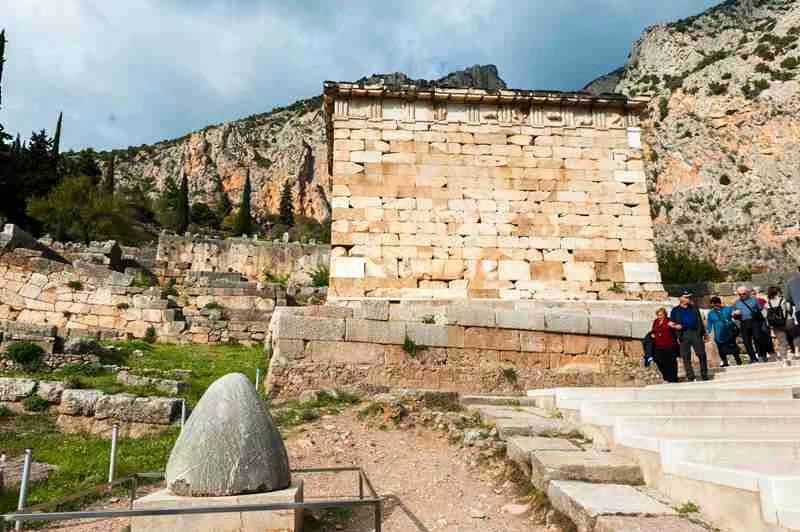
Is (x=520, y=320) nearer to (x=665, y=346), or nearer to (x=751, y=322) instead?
(x=665, y=346)

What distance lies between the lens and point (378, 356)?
862 cm

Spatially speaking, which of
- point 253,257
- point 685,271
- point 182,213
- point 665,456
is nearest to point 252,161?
point 182,213

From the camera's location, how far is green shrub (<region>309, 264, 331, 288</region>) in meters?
31.9

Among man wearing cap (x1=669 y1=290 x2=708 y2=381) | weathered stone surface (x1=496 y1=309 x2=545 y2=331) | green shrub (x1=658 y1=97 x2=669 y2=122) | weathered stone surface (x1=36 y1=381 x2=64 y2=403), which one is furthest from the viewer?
green shrub (x1=658 y1=97 x2=669 y2=122)

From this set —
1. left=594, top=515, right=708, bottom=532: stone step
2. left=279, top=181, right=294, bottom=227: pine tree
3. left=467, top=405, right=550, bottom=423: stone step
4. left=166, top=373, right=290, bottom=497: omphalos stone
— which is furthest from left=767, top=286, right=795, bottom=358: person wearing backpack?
left=279, top=181, right=294, bottom=227: pine tree

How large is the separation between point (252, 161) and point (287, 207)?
1142cm

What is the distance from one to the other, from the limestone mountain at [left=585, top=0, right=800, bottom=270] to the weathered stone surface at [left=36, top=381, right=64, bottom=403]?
42.4 m

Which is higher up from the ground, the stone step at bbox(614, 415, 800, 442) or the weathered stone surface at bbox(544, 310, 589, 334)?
the weathered stone surface at bbox(544, 310, 589, 334)

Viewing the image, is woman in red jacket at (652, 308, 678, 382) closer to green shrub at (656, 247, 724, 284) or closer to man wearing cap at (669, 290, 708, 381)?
man wearing cap at (669, 290, 708, 381)

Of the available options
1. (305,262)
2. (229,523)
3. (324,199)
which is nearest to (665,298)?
(229,523)

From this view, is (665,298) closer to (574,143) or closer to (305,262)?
(574,143)

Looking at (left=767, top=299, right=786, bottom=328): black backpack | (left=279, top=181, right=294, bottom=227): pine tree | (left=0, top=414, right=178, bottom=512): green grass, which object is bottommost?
(left=0, top=414, right=178, bottom=512): green grass

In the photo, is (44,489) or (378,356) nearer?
(44,489)

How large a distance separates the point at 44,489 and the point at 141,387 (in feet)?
12.8
